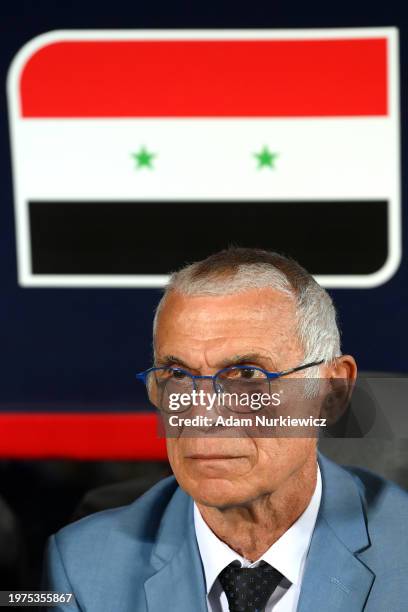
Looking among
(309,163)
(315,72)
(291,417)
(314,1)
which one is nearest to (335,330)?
(291,417)

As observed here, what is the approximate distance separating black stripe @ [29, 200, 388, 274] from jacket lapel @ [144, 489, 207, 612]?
19.4 inches

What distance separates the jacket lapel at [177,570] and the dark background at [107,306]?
1.12 feet

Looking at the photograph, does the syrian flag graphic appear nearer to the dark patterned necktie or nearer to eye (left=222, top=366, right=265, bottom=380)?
eye (left=222, top=366, right=265, bottom=380)

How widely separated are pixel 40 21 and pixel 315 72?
51 centimetres

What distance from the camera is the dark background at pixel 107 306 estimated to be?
1.53 metres

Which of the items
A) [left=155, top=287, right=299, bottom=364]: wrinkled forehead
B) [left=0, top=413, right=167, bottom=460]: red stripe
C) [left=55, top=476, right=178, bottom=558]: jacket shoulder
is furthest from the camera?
[left=0, top=413, right=167, bottom=460]: red stripe

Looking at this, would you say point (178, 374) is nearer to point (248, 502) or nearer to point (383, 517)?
point (248, 502)

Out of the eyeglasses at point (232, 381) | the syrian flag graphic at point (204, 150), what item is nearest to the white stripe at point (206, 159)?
the syrian flag graphic at point (204, 150)

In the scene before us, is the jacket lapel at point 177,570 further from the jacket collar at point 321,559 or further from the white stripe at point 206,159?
the white stripe at point 206,159

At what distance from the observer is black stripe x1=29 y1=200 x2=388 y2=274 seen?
5.07 ft

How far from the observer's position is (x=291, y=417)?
120cm

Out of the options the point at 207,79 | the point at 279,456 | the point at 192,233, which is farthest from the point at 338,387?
the point at 207,79

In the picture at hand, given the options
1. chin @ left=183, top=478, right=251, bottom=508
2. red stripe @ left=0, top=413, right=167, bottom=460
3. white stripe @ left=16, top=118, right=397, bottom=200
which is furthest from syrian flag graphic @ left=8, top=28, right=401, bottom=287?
chin @ left=183, top=478, right=251, bottom=508

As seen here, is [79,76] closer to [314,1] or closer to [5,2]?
[5,2]
